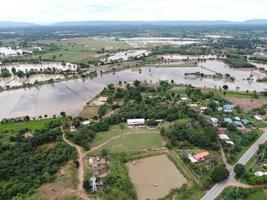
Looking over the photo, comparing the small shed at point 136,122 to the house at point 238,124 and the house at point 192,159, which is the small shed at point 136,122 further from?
→ the house at point 238,124

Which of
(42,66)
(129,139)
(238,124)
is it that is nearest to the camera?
(129,139)

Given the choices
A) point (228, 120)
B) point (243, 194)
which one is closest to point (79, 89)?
point (228, 120)

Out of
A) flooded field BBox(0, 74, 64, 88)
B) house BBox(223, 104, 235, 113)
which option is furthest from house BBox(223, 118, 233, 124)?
flooded field BBox(0, 74, 64, 88)

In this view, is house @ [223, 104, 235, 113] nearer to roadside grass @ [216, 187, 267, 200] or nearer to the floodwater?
the floodwater

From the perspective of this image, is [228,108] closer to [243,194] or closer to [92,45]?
[243,194]

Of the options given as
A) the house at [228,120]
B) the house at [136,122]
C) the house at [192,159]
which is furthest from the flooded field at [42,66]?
the house at [192,159]

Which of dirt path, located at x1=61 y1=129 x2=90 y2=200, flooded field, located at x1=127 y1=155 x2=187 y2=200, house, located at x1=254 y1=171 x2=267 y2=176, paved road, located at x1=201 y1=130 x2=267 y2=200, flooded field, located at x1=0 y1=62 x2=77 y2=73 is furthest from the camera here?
flooded field, located at x1=0 y1=62 x2=77 y2=73

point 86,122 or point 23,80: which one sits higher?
point 23,80
